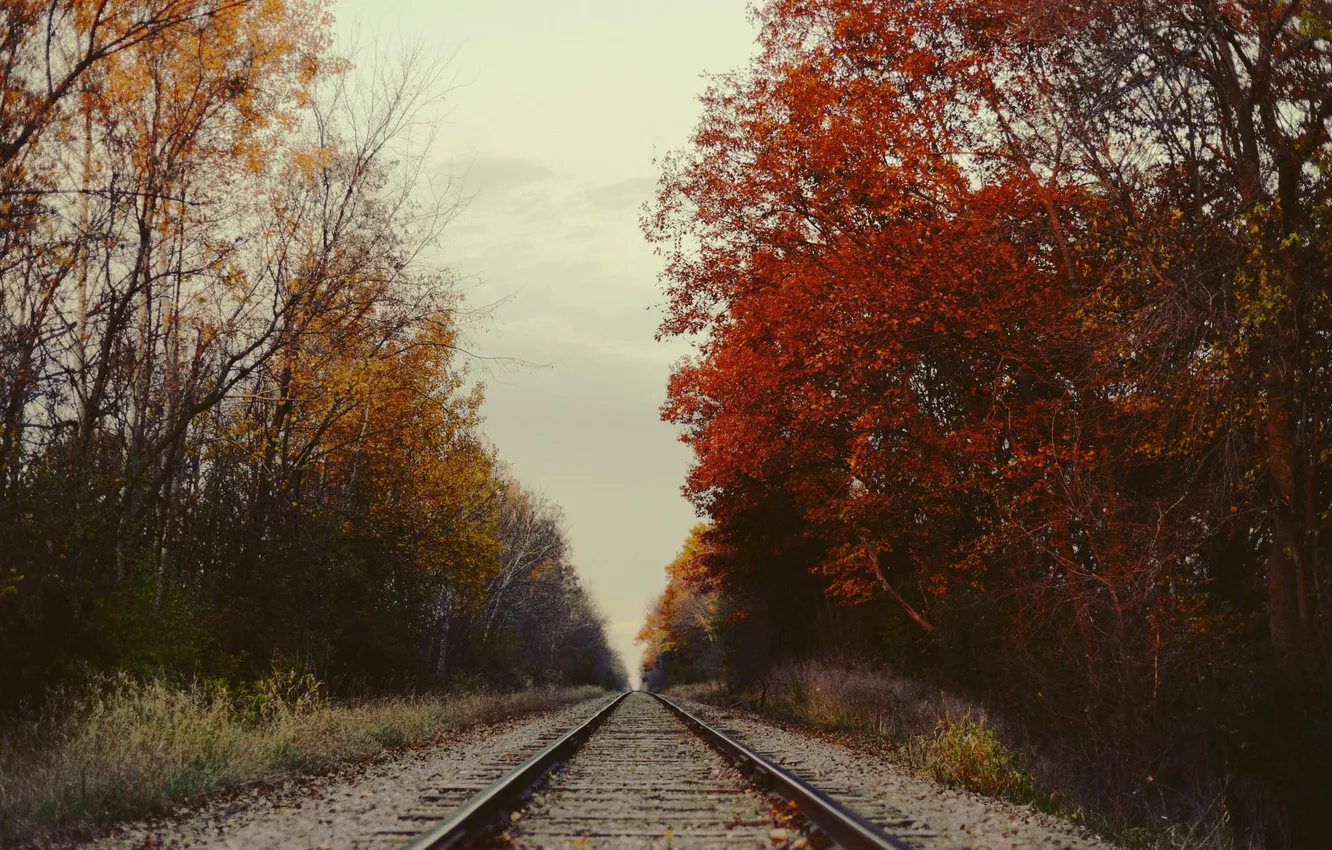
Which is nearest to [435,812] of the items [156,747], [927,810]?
[156,747]

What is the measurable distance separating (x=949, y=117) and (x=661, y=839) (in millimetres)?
13299

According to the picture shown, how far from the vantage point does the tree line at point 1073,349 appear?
1117 cm

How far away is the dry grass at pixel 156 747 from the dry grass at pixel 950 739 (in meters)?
Result: 6.80

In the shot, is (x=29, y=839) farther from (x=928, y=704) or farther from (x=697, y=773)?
(x=928, y=704)

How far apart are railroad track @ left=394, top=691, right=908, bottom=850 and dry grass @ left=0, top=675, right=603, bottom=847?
2.22 m

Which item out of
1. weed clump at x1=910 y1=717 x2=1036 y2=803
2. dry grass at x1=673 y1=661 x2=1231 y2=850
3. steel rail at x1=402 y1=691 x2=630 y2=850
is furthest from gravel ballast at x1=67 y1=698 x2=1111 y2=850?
dry grass at x1=673 y1=661 x2=1231 y2=850

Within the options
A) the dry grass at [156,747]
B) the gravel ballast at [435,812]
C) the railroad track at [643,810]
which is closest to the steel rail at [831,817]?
the railroad track at [643,810]

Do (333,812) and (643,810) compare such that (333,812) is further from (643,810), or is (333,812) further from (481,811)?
(643,810)

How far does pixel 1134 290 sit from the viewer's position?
40.0 feet

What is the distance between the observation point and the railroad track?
6.25 metres

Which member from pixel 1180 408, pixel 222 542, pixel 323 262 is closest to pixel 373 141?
pixel 323 262

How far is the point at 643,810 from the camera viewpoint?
299 inches

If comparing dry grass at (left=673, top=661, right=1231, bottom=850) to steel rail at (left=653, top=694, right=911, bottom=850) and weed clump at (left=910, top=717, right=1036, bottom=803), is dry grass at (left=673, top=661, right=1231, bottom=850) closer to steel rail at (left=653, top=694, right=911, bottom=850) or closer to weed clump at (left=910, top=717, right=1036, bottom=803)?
weed clump at (left=910, top=717, right=1036, bottom=803)

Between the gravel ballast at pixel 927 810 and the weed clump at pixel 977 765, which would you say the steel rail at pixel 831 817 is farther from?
the weed clump at pixel 977 765
